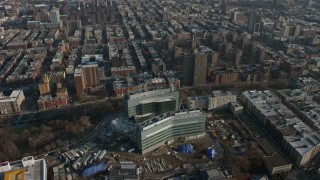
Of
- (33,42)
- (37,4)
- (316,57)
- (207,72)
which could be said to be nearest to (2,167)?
(207,72)

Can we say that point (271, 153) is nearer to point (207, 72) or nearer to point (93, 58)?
point (207, 72)

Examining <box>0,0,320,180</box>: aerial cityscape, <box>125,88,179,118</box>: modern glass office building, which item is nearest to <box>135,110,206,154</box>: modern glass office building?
<box>0,0,320,180</box>: aerial cityscape

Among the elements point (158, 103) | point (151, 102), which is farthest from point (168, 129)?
point (151, 102)

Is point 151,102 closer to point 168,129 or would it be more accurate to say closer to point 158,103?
point 158,103

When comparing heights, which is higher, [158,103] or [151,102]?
[151,102]

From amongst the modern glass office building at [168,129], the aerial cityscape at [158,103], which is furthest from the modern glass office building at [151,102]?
the modern glass office building at [168,129]

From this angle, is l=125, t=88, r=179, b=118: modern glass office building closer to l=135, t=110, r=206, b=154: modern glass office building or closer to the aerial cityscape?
the aerial cityscape
